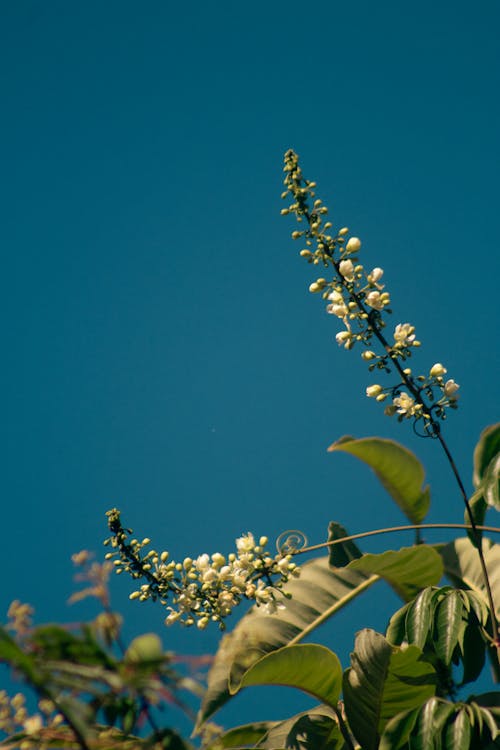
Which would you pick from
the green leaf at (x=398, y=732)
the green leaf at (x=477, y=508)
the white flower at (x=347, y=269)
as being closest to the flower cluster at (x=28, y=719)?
the green leaf at (x=398, y=732)

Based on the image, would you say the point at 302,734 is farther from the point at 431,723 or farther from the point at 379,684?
the point at 431,723

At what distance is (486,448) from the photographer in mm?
2428

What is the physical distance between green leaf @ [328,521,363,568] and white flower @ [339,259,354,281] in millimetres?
919

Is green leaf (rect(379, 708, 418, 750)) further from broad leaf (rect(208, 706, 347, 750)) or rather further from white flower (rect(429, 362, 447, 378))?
white flower (rect(429, 362, 447, 378))

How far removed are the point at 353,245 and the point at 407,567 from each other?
3.28 ft

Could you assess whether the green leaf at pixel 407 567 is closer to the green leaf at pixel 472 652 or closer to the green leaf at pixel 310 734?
the green leaf at pixel 472 652

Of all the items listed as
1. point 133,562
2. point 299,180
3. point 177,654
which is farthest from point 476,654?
point 177,654

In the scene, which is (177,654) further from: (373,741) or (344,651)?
(344,651)

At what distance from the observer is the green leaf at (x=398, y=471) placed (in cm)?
259

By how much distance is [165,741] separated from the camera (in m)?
0.96

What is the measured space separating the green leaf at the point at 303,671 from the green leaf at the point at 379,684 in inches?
2.3

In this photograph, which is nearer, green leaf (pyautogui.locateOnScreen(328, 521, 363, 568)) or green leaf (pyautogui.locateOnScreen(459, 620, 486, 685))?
green leaf (pyautogui.locateOnScreen(459, 620, 486, 685))

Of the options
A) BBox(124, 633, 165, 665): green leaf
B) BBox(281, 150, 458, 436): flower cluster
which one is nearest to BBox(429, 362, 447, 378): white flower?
BBox(281, 150, 458, 436): flower cluster

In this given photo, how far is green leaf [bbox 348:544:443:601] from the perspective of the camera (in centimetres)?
227
